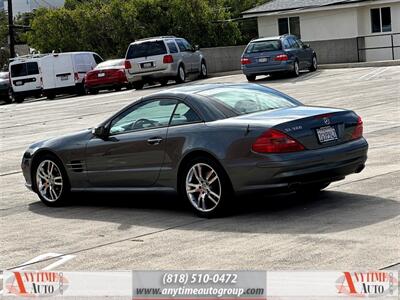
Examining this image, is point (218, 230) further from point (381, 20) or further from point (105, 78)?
point (381, 20)

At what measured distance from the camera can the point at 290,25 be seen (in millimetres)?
42969

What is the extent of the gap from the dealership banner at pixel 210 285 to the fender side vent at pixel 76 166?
4.10 meters

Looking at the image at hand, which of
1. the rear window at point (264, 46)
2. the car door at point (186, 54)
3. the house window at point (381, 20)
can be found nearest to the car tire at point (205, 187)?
the rear window at point (264, 46)

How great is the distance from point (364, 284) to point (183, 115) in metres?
4.58

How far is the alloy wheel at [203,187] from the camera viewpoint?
8.90 m

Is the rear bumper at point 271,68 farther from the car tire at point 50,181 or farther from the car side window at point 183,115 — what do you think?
the car side window at point 183,115

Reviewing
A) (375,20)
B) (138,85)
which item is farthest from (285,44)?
(375,20)

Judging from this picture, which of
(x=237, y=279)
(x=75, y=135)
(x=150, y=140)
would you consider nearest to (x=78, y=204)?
(x=75, y=135)

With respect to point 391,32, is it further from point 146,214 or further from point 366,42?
point 146,214

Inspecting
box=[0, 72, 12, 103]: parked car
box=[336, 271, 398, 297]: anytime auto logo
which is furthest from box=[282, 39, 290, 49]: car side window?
box=[336, 271, 398, 297]: anytime auto logo

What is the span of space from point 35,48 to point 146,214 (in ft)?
146

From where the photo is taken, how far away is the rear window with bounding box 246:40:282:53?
98.0 feet

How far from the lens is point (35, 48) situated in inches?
2066

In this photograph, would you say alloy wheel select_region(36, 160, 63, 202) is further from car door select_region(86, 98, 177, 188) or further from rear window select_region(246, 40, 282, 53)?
rear window select_region(246, 40, 282, 53)
